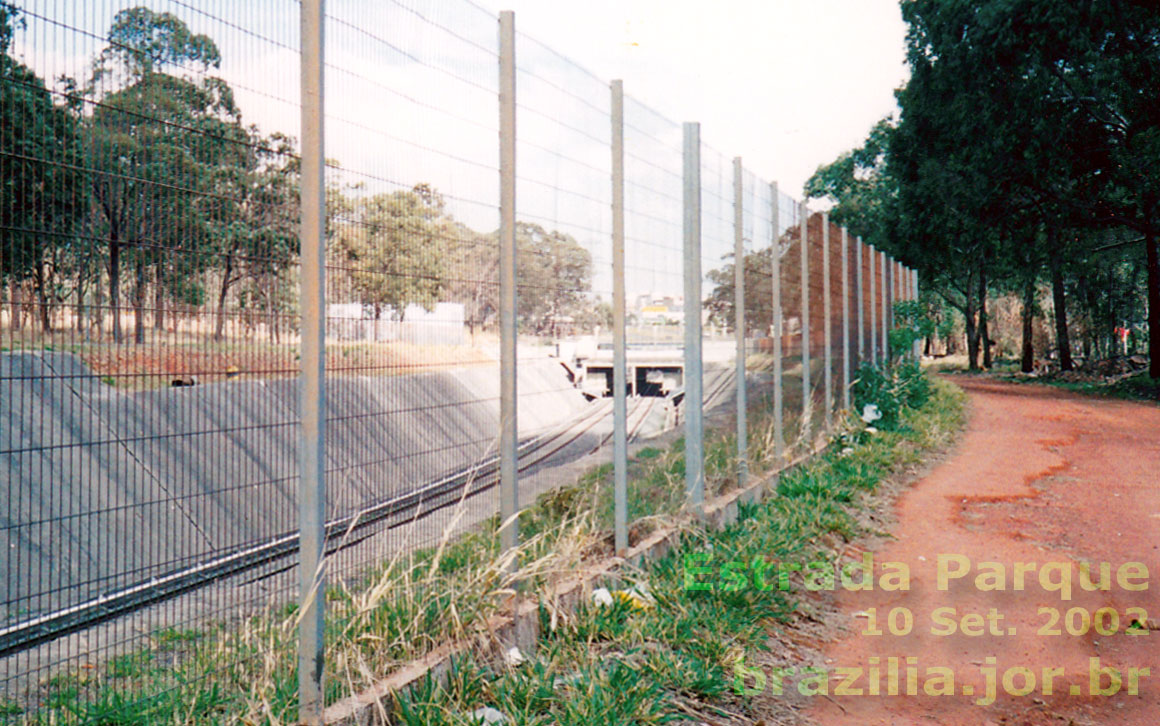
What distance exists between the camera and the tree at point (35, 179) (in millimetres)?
2416

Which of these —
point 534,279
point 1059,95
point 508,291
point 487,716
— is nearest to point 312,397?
point 487,716

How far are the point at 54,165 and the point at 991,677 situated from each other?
4409mm

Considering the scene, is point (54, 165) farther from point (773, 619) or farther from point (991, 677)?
point (991, 677)

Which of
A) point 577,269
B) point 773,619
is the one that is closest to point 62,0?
point 577,269

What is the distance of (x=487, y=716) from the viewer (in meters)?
3.47

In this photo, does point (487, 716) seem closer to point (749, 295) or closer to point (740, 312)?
point (740, 312)

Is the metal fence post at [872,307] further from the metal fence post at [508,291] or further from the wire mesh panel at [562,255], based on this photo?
the metal fence post at [508,291]

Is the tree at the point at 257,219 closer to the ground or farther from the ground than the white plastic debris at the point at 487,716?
farther from the ground

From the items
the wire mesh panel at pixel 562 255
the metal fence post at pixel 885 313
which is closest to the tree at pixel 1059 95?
the metal fence post at pixel 885 313

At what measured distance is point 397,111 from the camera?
3723 millimetres

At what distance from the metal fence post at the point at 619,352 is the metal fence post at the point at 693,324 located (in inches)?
39.7

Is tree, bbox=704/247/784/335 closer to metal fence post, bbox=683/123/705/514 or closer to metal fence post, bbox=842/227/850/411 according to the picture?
metal fence post, bbox=683/123/705/514

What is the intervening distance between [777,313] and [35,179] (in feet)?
24.7

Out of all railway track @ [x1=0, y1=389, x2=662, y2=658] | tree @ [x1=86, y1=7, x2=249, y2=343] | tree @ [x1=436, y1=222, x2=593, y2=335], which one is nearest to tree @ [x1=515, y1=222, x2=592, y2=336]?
tree @ [x1=436, y1=222, x2=593, y2=335]
